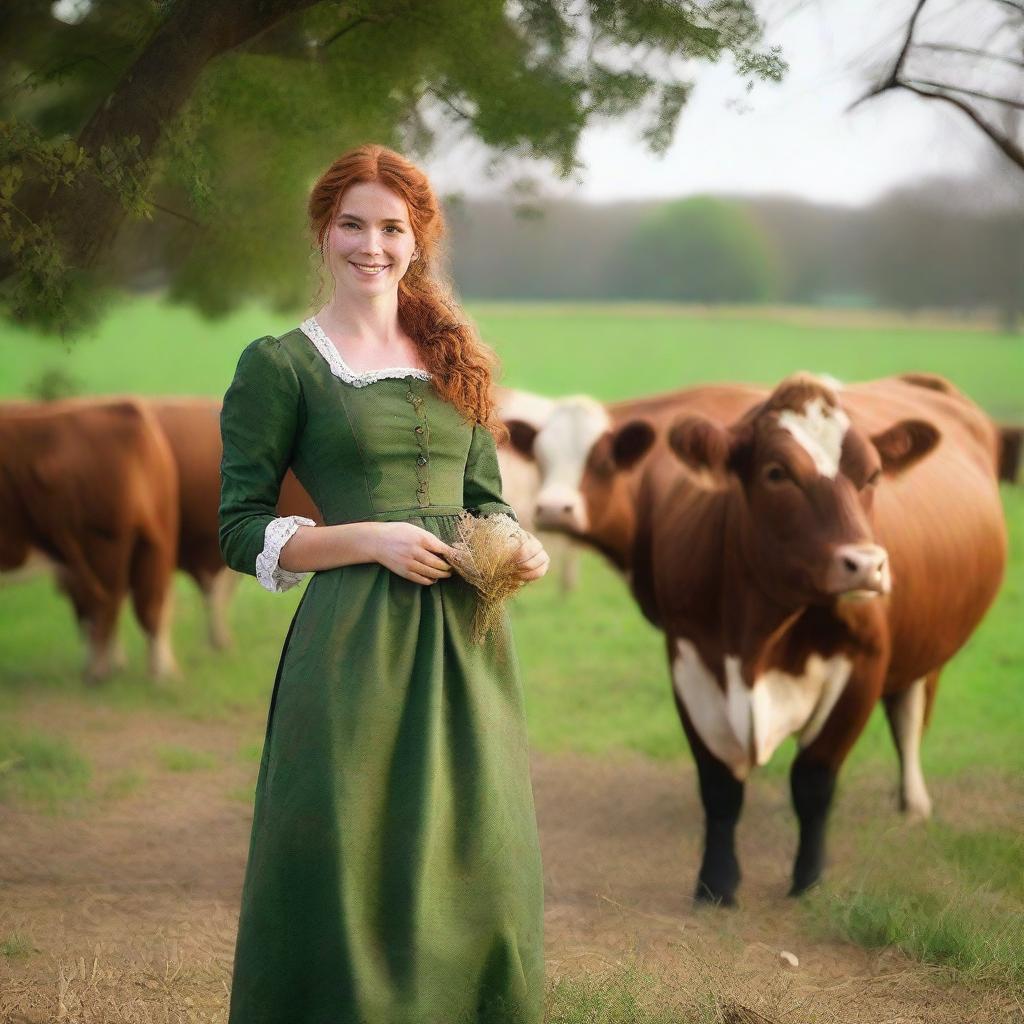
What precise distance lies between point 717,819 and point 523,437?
2.16 m

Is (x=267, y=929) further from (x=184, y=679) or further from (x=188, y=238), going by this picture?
(x=184, y=679)

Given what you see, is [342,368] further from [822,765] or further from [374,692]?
[822,765]

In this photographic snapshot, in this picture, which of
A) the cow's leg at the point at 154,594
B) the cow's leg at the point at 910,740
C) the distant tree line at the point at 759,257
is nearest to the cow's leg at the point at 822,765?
the cow's leg at the point at 910,740

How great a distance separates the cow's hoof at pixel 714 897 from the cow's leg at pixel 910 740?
133 centimetres

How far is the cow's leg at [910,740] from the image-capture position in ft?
17.6

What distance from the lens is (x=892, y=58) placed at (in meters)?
3.93

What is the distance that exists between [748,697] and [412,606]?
1902 millimetres

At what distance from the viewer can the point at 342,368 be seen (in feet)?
8.31

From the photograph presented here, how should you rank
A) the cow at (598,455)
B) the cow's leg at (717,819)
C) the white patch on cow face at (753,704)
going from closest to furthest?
the white patch on cow face at (753,704) < the cow's leg at (717,819) < the cow at (598,455)

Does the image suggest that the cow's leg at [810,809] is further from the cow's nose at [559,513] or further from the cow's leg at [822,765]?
the cow's nose at [559,513]

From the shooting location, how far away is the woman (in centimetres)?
244

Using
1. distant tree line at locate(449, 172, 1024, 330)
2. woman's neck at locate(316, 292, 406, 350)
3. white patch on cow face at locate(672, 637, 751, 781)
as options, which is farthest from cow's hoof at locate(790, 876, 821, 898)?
distant tree line at locate(449, 172, 1024, 330)

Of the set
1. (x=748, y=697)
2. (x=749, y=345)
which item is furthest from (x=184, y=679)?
(x=749, y=345)

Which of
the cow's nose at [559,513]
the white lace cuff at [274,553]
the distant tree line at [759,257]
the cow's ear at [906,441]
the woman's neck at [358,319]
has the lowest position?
the cow's nose at [559,513]
